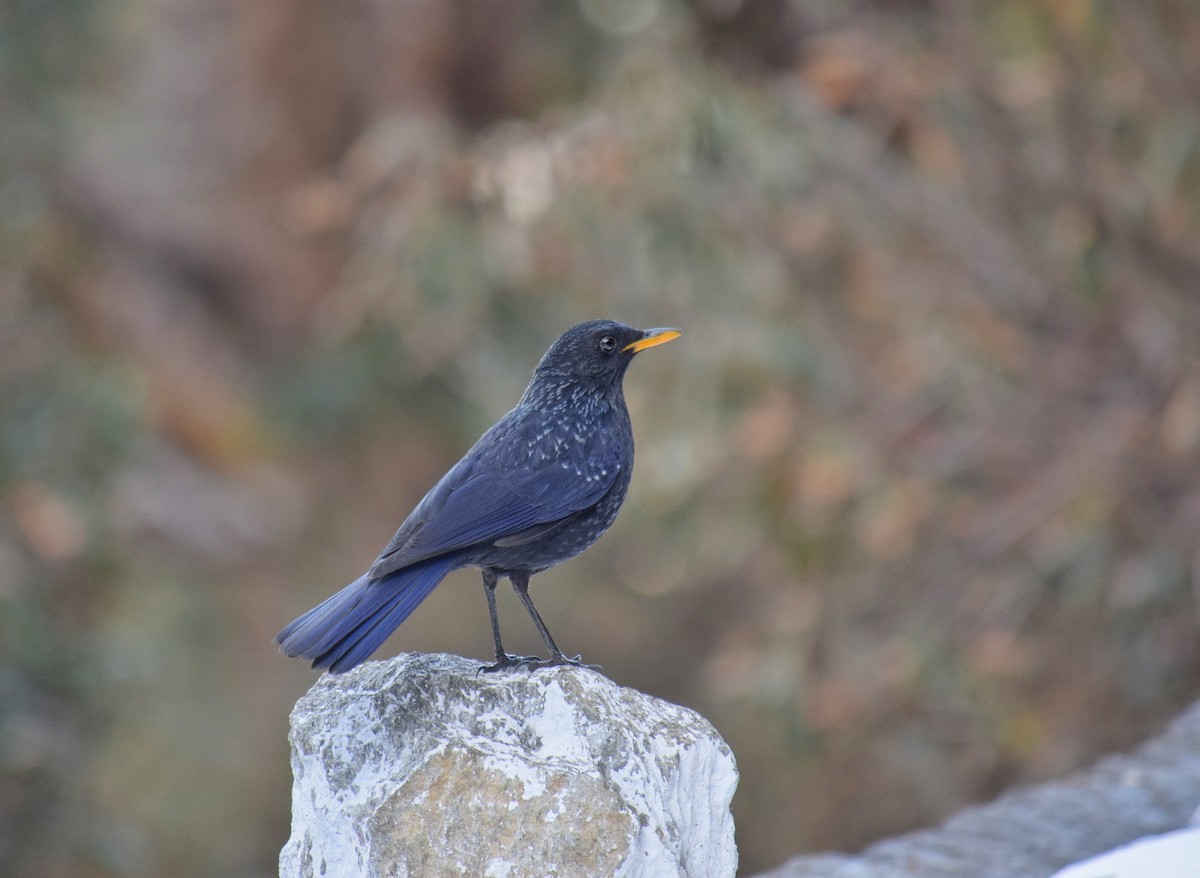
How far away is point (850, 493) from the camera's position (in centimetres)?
723

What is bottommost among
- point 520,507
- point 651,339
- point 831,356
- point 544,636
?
point 544,636

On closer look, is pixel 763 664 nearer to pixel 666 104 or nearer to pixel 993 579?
pixel 993 579

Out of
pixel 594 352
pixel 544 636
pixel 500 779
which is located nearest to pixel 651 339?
pixel 594 352

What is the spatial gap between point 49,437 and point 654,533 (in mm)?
3089

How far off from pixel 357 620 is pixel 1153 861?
1.74 meters

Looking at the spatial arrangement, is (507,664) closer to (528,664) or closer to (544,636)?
(528,664)

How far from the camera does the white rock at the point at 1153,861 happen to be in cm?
317

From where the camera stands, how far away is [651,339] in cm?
367

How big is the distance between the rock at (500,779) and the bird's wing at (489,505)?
0.25 m

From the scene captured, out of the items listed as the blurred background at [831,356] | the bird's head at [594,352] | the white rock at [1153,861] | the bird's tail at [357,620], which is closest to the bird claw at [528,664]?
the bird's tail at [357,620]

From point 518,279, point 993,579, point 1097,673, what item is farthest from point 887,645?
point 518,279

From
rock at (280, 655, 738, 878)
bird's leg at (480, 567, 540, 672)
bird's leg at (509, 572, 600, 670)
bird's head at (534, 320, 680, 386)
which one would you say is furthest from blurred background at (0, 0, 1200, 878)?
rock at (280, 655, 738, 878)

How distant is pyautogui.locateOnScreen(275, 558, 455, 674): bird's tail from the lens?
2.97 meters

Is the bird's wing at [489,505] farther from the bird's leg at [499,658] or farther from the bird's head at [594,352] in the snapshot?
the bird's head at [594,352]
